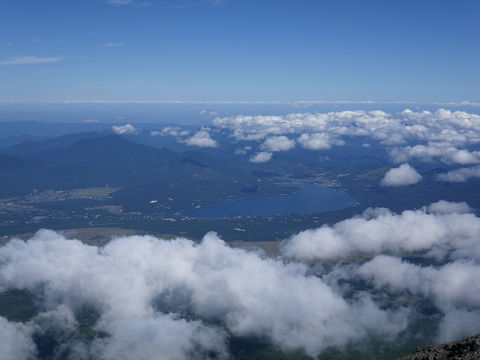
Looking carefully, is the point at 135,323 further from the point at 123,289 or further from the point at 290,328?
the point at 290,328

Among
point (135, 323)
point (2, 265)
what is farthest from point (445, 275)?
point (2, 265)

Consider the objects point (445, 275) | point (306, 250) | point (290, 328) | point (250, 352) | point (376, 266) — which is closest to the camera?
point (250, 352)

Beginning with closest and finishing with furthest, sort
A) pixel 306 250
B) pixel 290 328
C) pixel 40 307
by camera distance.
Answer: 1. pixel 290 328
2. pixel 40 307
3. pixel 306 250

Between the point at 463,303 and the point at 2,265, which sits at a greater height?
the point at 2,265

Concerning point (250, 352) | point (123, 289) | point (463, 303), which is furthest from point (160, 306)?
point (463, 303)

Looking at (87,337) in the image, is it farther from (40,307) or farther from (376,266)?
(376,266)

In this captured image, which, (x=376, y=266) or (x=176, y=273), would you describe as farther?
(x=376, y=266)

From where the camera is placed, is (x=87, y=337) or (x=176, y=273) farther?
(x=176, y=273)

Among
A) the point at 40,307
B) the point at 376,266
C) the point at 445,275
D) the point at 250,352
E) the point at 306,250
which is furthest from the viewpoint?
the point at 306,250

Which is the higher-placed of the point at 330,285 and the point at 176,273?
the point at 176,273
